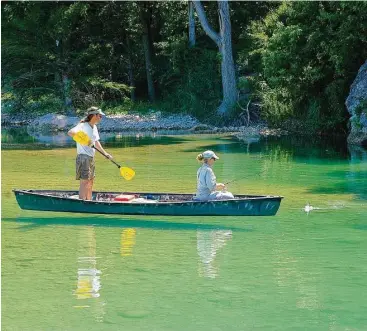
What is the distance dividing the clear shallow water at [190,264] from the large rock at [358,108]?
7953mm

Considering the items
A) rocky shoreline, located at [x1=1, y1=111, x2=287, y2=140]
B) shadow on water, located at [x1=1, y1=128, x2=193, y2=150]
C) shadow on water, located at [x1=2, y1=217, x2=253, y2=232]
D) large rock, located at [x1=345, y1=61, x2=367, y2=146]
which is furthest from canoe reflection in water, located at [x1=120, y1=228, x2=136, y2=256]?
rocky shoreline, located at [x1=1, y1=111, x2=287, y2=140]

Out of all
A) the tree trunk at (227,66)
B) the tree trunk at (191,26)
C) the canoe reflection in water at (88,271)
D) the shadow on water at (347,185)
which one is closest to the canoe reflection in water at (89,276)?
the canoe reflection in water at (88,271)

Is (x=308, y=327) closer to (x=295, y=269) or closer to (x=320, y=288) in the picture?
(x=320, y=288)

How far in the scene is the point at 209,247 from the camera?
11883 mm

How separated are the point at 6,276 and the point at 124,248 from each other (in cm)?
209

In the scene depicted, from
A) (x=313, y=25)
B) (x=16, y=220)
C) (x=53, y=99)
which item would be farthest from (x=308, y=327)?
(x=53, y=99)

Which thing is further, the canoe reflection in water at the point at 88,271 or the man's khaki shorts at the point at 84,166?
the man's khaki shorts at the point at 84,166

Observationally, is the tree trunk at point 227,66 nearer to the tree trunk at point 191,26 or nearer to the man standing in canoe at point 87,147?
the tree trunk at point 191,26

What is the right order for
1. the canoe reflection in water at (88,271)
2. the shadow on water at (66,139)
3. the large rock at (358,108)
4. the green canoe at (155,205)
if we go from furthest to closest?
the shadow on water at (66,139) → the large rock at (358,108) → the green canoe at (155,205) → the canoe reflection in water at (88,271)

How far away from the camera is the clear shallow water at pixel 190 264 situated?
8664 mm

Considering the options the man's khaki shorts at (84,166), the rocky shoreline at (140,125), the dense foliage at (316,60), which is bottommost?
the man's khaki shorts at (84,166)

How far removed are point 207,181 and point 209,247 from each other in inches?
58.4

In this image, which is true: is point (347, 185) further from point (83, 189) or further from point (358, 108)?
point (358, 108)

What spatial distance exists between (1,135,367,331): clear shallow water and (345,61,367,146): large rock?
313 inches
